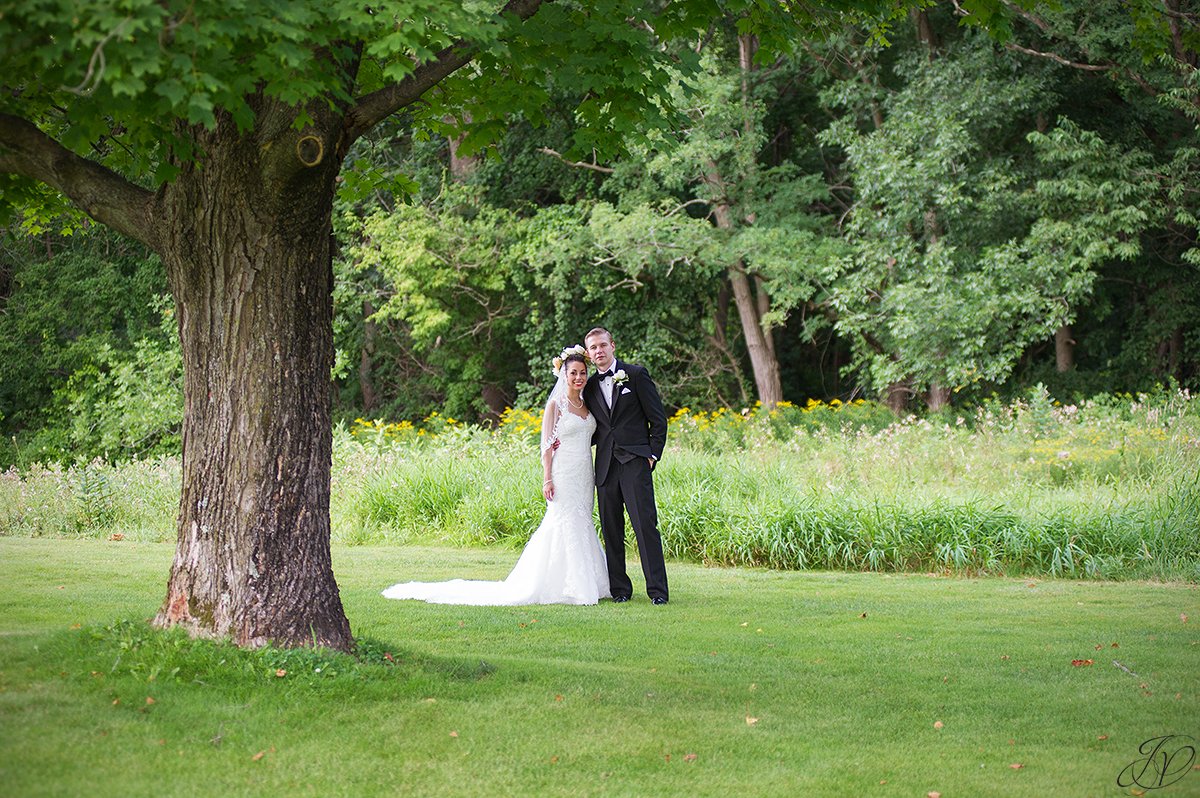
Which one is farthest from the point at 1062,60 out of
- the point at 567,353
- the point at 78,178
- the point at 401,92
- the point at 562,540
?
the point at 78,178

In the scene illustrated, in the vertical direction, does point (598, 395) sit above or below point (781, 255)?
below

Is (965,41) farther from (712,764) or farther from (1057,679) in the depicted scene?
(712,764)

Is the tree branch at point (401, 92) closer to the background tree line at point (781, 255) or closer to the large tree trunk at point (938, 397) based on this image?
the background tree line at point (781, 255)

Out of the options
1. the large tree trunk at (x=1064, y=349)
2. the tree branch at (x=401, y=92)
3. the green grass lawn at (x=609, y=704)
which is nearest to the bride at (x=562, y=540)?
the green grass lawn at (x=609, y=704)

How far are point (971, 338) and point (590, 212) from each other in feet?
27.9

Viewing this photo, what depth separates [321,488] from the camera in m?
5.80

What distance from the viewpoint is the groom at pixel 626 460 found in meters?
8.69

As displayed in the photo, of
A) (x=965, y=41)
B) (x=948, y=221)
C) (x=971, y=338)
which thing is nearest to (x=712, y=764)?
(x=971, y=338)

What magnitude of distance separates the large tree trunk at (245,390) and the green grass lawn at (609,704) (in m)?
0.30

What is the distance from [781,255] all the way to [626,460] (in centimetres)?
1317

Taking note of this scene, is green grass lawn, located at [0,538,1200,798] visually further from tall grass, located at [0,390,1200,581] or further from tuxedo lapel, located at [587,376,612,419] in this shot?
tall grass, located at [0,390,1200,581]

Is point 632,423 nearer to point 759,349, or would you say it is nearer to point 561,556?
point 561,556

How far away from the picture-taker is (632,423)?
8.83 metres

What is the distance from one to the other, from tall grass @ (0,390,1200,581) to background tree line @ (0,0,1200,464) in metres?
3.96
